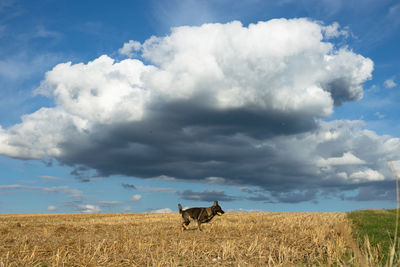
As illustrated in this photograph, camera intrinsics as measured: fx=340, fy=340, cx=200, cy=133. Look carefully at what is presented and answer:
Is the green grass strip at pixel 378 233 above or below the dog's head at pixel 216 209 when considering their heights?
below

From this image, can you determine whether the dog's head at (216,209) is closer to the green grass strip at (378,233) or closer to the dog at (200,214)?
the dog at (200,214)

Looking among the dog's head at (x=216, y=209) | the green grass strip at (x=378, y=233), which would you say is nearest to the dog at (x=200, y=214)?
the dog's head at (x=216, y=209)

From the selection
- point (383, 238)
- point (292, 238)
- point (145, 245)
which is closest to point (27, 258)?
point (145, 245)

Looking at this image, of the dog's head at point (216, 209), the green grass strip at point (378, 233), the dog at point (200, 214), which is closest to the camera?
the green grass strip at point (378, 233)

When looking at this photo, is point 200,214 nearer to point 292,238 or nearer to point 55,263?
point 292,238

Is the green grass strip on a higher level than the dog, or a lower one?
lower

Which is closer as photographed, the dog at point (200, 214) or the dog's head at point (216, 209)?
the dog at point (200, 214)

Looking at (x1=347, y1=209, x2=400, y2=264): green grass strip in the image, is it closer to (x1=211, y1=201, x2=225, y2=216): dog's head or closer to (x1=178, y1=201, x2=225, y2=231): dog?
(x1=211, y1=201, x2=225, y2=216): dog's head

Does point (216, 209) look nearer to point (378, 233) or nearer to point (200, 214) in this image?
point (200, 214)

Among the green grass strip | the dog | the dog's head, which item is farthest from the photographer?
the dog's head

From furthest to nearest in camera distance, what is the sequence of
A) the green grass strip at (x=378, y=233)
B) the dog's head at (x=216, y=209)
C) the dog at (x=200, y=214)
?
1. the dog's head at (x=216, y=209)
2. the dog at (x=200, y=214)
3. the green grass strip at (x=378, y=233)

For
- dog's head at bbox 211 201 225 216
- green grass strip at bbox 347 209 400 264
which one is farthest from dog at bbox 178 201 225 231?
green grass strip at bbox 347 209 400 264

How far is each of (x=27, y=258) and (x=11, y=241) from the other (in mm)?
4915

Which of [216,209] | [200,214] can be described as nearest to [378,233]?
[216,209]
